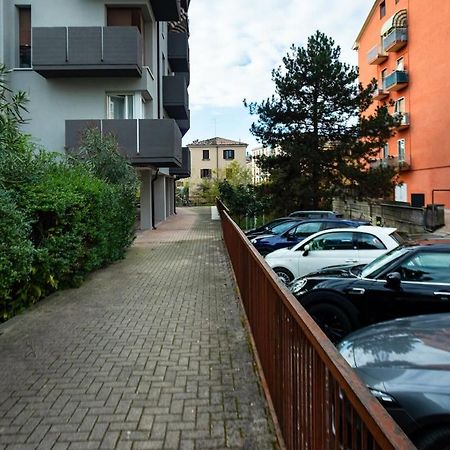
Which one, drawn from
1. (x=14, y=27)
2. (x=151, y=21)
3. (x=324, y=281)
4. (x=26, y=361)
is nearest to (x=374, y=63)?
(x=151, y=21)

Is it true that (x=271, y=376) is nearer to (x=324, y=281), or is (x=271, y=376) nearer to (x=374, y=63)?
(x=324, y=281)

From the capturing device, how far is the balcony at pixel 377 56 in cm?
3812

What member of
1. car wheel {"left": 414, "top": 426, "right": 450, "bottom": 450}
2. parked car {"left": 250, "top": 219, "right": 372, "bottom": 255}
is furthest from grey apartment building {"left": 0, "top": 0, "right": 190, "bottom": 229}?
car wheel {"left": 414, "top": 426, "right": 450, "bottom": 450}

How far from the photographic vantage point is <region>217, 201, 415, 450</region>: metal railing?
1693 mm

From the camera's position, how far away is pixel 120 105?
65.6 ft

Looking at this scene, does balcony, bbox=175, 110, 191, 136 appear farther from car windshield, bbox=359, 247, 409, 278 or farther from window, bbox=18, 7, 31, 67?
car windshield, bbox=359, 247, 409, 278

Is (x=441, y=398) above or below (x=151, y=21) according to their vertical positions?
below

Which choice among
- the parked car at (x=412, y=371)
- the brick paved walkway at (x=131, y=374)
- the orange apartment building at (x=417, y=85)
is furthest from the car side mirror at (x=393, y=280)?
the orange apartment building at (x=417, y=85)

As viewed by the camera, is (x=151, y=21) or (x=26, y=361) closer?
(x=26, y=361)

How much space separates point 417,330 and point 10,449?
327 centimetres

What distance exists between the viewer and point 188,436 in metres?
3.54

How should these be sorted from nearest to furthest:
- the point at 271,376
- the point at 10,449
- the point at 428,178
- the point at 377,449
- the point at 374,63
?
the point at 377,449 → the point at 10,449 → the point at 271,376 → the point at 428,178 → the point at 374,63

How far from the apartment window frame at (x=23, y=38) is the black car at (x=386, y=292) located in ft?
57.1

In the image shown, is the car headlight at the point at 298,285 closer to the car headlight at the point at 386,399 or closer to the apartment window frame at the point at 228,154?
the car headlight at the point at 386,399
